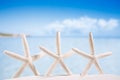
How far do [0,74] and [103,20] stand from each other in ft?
4.17

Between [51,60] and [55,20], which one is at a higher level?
[55,20]

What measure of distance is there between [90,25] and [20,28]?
2.60 ft

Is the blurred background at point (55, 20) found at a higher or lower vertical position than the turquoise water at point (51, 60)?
higher

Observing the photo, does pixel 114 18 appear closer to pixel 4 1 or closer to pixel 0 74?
pixel 4 1

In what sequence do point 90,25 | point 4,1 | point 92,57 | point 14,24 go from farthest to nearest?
point 90,25 < point 14,24 < point 4,1 < point 92,57

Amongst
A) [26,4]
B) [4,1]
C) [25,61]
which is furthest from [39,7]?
[25,61]

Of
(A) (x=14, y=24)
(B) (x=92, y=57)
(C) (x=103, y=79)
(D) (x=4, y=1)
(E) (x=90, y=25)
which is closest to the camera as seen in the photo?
(C) (x=103, y=79)

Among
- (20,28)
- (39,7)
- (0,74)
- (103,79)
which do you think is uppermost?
(39,7)

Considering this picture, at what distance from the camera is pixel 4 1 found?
2.11 m

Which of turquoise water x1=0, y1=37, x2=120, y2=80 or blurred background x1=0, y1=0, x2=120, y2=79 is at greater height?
blurred background x1=0, y1=0, x2=120, y2=79

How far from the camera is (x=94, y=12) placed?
96.0 inches

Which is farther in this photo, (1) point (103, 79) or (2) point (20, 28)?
(2) point (20, 28)

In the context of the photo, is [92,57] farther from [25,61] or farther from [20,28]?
[20,28]

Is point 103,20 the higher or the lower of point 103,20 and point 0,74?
the higher
